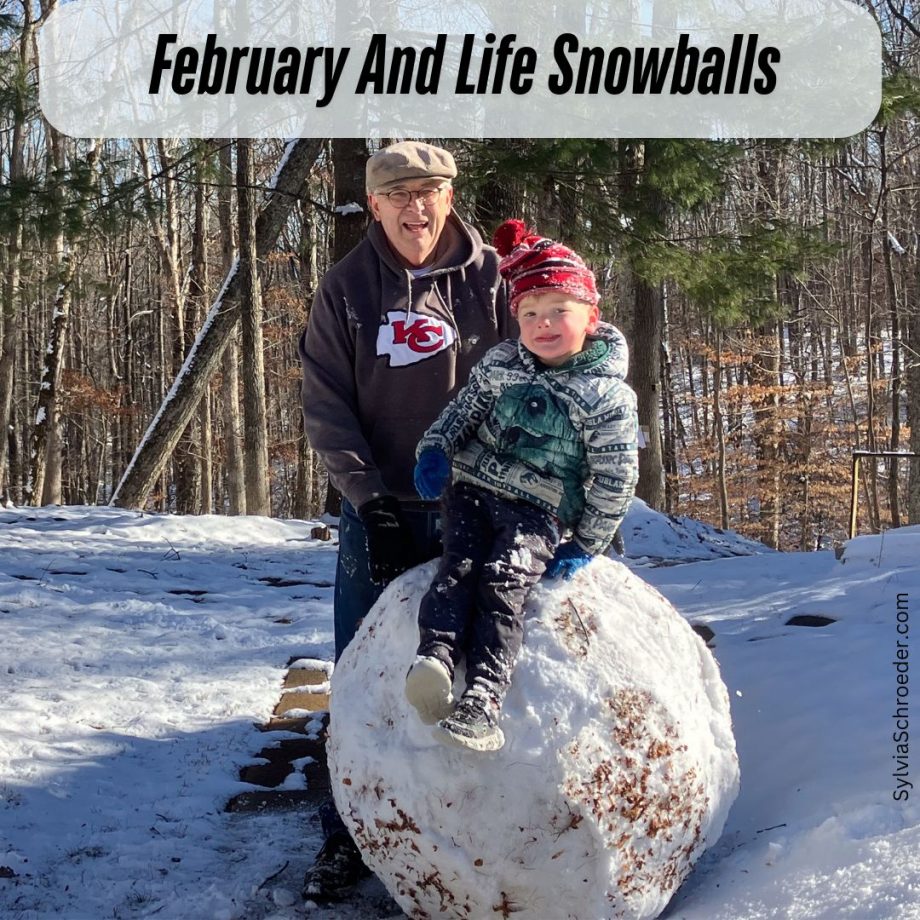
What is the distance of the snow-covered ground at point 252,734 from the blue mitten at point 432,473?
1199 millimetres

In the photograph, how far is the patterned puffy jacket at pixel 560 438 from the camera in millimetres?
2691

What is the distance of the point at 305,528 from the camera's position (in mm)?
10711

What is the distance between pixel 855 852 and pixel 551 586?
3.75 ft

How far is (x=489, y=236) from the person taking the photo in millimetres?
9969

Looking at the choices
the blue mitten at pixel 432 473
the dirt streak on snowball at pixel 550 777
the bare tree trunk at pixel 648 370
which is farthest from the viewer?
the bare tree trunk at pixel 648 370

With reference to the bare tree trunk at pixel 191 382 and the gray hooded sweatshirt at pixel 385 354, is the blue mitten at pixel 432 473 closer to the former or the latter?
the gray hooded sweatshirt at pixel 385 354

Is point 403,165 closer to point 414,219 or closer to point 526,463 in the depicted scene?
point 414,219

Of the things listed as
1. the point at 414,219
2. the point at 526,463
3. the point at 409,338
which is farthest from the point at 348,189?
the point at 526,463

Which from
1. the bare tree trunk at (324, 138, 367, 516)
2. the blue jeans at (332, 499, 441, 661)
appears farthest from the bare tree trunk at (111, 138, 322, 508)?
the blue jeans at (332, 499, 441, 661)

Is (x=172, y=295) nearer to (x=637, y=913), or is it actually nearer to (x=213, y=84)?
(x=213, y=84)

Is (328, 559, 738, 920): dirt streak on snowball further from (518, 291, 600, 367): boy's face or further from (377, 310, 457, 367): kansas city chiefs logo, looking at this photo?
(377, 310, 457, 367): kansas city chiefs logo

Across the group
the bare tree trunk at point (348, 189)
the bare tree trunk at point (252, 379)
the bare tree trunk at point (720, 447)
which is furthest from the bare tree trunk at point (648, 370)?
the bare tree trunk at point (720, 447)

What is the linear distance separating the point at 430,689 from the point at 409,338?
1269 millimetres

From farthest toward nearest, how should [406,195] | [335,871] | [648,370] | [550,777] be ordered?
1. [648,370]
2. [406,195]
3. [335,871]
4. [550,777]
